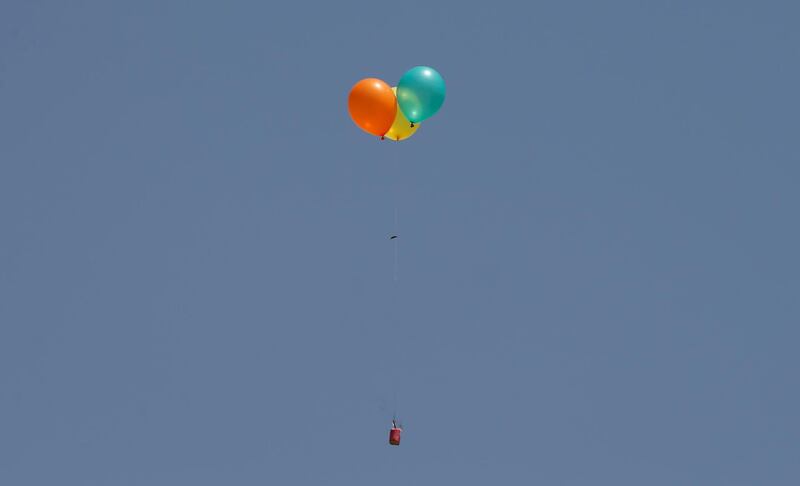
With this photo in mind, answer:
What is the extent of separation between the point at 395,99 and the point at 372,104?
62 cm

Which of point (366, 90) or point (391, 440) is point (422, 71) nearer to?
point (366, 90)

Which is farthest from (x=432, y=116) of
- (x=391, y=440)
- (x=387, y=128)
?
(x=391, y=440)

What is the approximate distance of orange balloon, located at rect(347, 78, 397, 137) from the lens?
55562mm

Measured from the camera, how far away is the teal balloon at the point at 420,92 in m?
55.5

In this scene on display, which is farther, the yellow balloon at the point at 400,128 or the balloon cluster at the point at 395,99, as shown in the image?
the yellow balloon at the point at 400,128

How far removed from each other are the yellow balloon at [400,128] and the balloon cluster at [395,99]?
0.39 ft

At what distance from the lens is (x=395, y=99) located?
183 feet

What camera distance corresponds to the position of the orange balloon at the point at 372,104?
55.6m

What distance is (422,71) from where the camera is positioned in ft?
183

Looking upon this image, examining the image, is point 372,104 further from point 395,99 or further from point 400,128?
point 400,128

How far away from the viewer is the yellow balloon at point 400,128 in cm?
5628

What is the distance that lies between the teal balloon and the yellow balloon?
0.30 metres

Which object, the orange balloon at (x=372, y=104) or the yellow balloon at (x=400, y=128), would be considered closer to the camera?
the orange balloon at (x=372, y=104)

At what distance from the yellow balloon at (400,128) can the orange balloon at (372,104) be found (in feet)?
1.05
